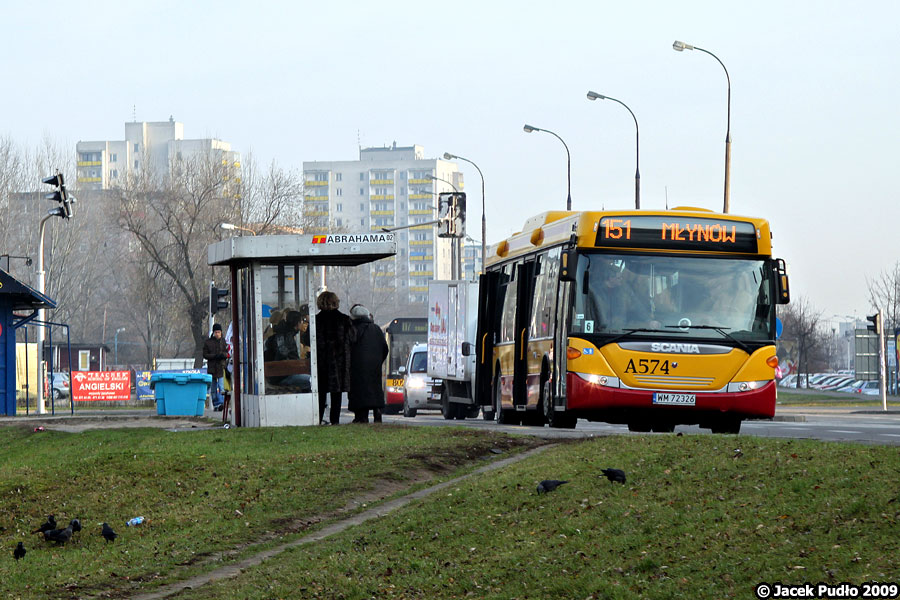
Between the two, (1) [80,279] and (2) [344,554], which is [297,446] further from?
(1) [80,279]

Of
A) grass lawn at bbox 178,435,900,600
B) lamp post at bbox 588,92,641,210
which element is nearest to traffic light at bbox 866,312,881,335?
lamp post at bbox 588,92,641,210

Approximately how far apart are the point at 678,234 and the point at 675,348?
152 centimetres

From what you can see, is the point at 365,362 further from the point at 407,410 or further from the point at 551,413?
the point at 407,410

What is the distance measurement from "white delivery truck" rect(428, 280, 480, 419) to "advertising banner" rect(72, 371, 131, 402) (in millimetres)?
13670

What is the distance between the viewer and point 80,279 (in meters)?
88.5

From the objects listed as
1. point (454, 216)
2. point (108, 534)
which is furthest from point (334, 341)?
point (454, 216)

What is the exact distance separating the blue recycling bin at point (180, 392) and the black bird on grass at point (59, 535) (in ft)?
66.5

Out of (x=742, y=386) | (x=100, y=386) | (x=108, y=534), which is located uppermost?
(x=742, y=386)

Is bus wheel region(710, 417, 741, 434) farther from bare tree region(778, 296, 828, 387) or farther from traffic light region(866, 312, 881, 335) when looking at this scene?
bare tree region(778, 296, 828, 387)

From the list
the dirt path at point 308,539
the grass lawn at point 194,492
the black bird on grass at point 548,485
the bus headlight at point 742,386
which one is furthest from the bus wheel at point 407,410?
the black bird on grass at point 548,485

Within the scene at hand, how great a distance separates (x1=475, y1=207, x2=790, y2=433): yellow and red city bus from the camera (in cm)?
1769

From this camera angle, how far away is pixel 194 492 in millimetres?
13547

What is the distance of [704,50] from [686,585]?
29567mm

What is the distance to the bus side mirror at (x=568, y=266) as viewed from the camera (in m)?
17.7
